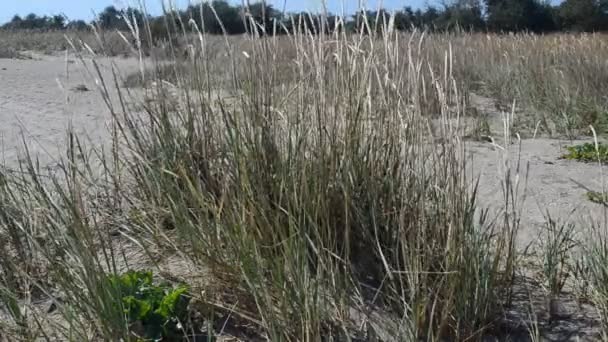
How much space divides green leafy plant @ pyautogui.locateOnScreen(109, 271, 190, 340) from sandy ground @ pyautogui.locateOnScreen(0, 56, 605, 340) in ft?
2.59

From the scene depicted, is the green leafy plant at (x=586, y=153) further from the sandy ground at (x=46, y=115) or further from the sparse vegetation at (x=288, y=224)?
the sandy ground at (x=46, y=115)

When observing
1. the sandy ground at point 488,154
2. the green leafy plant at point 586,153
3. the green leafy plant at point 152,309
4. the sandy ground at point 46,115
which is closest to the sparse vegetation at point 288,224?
the green leafy plant at point 152,309

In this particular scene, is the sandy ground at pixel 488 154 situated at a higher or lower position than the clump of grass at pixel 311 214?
lower

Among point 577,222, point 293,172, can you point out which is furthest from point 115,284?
point 577,222

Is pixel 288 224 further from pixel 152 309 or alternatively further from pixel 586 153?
pixel 586 153

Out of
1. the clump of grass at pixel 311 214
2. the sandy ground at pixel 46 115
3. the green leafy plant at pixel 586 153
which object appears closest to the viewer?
the clump of grass at pixel 311 214

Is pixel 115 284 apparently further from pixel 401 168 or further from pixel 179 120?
pixel 179 120

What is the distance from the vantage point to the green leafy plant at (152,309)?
6.75 ft

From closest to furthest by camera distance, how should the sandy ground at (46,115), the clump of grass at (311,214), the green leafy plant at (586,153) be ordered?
the clump of grass at (311,214), the sandy ground at (46,115), the green leafy plant at (586,153)

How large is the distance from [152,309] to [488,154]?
3.67 metres

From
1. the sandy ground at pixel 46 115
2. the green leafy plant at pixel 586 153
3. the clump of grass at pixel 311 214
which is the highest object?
the clump of grass at pixel 311 214

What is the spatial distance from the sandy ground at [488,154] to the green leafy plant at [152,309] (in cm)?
79

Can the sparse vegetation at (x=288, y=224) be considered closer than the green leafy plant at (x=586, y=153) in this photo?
Yes

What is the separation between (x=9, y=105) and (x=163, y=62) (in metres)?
5.50
